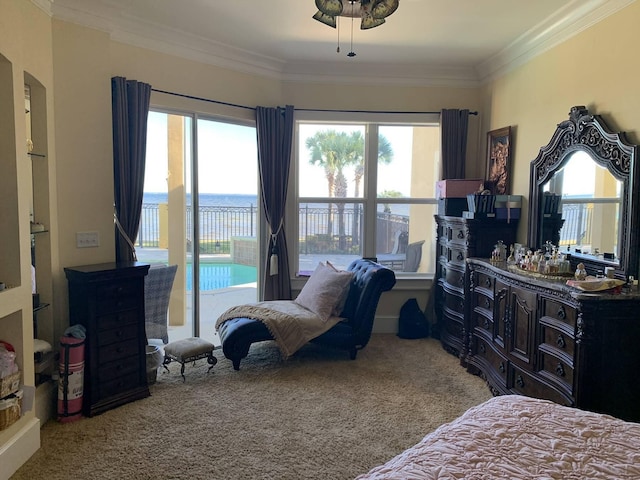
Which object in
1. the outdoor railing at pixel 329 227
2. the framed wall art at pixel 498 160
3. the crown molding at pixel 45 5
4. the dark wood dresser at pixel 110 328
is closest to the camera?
the crown molding at pixel 45 5

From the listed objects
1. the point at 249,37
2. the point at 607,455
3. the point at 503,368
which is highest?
the point at 249,37

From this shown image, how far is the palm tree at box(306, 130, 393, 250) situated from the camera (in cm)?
507

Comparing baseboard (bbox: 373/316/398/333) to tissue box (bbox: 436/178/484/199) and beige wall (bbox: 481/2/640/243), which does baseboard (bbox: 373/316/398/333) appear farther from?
beige wall (bbox: 481/2/640/243)

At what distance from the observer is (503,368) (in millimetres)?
3414

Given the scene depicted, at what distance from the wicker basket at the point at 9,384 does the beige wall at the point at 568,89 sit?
3895mm

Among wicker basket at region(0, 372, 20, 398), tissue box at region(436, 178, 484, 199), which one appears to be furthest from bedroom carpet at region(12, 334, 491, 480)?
tissue box at region(436, 178, 484, 199)

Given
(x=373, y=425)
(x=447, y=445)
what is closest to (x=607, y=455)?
(x=447, y=445)

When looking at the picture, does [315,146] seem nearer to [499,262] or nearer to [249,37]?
[249,37]

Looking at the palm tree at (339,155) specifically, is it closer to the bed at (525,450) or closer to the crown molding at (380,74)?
the crown molding at (380,74)

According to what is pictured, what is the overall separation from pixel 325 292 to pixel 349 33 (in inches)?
90.4

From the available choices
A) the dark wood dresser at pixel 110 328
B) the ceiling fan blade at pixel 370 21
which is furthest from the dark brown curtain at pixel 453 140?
the dark wood dresser at pixel 110 328

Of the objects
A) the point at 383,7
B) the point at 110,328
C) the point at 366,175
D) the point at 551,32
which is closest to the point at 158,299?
the point at 110,328

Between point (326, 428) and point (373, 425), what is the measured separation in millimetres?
311

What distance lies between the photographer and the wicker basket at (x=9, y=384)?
8.01ft
